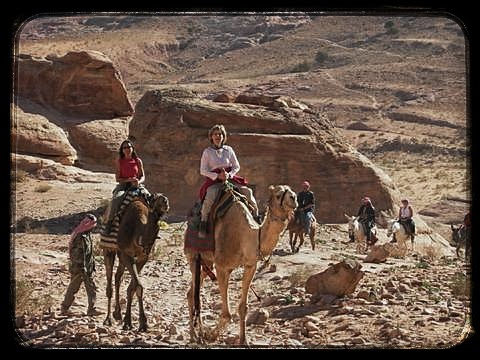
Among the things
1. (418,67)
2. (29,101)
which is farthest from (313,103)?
(29,101)

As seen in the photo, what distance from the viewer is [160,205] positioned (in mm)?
9250

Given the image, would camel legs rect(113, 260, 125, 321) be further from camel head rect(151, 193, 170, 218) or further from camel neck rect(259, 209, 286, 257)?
camel neck rect(259, 209, 286, 257)

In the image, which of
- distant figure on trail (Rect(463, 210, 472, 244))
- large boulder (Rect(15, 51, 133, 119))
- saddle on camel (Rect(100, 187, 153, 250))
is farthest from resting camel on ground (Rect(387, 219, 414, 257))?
large boulder (Rect(15, 51, 133, 119))

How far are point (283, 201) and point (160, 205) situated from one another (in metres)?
2.04

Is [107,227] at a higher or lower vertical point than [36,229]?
higher

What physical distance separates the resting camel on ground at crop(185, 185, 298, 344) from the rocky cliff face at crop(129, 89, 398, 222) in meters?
12.7

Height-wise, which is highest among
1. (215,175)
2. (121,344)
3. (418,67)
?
(418,67)

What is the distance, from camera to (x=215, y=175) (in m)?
8.27

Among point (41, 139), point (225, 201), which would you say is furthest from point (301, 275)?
point (41, 139)

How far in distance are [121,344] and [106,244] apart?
145 centimetres

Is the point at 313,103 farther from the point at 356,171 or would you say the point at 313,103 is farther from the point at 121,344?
the point at 121,344

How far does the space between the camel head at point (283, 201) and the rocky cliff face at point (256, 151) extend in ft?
43.1

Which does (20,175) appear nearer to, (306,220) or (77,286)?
(306,220)

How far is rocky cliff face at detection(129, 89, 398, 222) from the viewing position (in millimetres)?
21250
